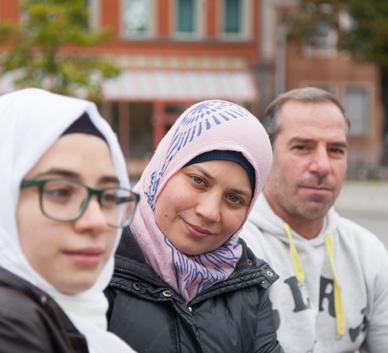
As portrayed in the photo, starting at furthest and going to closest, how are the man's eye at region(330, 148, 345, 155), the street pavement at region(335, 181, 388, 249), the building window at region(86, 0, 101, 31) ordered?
1. the building window at region(86, 0, 101, 31)
2. the street pavement at region(335, 181, 388, 249)
3. the man's eye at region(330, 148, 345, 155)

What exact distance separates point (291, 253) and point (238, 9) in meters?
30.3

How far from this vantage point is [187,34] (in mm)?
32812

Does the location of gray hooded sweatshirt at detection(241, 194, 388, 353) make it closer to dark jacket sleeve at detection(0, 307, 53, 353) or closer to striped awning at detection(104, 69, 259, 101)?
dark jacket sleeve at detection(0, 307, 53, 353)

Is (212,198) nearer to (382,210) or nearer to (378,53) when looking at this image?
(382,210)

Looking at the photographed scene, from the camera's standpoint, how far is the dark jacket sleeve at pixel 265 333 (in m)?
2.43

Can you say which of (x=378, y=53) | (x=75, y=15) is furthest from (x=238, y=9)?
(x=75, y=15)

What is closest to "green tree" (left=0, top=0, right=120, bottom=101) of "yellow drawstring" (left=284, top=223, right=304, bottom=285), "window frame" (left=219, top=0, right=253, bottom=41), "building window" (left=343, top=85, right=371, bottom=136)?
"window frame" (left=219, top=0, right=253, bottom=41)

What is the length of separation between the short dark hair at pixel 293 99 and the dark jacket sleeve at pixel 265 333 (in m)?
0.88

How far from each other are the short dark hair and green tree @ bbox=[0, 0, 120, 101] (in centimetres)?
1959

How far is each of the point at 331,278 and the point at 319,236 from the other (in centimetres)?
15

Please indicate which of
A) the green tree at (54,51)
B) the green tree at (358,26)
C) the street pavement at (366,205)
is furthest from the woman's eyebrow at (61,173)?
the green tree at (358,26)

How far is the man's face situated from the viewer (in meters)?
3.12

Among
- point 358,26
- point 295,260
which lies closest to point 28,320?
point 295,260

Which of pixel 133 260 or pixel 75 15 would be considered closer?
pixel 133 260
